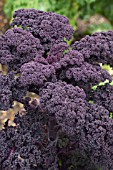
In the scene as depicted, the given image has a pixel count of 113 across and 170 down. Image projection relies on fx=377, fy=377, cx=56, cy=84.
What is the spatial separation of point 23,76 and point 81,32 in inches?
135

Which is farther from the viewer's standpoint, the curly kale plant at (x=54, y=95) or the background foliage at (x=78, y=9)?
the background foliage at (x=78, y=9)

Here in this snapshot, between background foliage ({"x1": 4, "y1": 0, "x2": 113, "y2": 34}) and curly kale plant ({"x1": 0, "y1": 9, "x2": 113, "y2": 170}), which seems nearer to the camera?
curly kale plant ({"x1": 0, "y1": 9, "x2": 113, "y2": 170})

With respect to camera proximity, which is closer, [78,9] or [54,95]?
[54,95]

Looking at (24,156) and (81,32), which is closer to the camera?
(24,156)

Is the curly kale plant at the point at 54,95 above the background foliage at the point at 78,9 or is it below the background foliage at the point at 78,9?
below

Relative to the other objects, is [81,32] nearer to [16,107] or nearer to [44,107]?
[16,107]

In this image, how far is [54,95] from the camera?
1773 mm

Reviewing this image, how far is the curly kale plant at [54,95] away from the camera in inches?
70.4

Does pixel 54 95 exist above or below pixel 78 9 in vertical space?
below

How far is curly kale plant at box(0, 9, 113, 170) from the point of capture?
5.86ft

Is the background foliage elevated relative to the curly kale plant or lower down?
elevated

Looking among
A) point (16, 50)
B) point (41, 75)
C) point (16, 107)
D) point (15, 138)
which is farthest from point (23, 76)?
point (16, 107)

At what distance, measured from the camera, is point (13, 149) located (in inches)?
78.7

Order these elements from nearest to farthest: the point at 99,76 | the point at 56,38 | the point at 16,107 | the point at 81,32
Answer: the point at 99,76 < the point at 56,38 < the point at 16,107 < the point at 81,32
